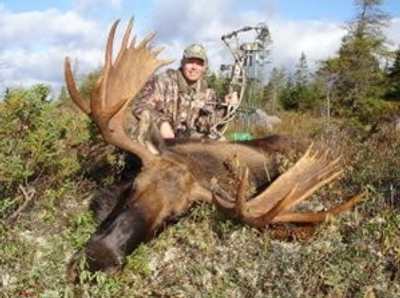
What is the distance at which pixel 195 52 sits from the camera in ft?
26.3

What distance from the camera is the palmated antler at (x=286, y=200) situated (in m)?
4.97

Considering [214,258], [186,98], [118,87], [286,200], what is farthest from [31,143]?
[186,98]

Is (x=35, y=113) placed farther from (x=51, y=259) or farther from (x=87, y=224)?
(x=51, y=259)

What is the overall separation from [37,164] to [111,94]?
40.4 inches

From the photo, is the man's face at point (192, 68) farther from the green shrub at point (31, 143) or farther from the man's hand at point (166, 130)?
the green shrub at point (31, 143)

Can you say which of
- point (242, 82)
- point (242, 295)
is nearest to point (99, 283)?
point (242, 295)

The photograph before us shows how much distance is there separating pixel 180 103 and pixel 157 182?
108 inches

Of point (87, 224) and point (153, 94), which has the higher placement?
point (153, 94)

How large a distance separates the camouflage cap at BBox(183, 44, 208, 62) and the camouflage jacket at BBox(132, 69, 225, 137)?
270 millimetres

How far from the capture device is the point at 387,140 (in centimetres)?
886

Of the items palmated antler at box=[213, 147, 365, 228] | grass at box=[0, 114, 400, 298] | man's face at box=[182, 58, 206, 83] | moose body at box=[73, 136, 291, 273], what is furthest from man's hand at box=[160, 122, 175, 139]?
palmated antler at box=[213, 147, 365, 228]

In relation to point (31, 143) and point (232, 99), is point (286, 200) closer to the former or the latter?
point (31, 143)

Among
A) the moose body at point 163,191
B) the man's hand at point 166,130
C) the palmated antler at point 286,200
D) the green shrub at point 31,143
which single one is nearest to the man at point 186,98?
the man's hand at point 166,130

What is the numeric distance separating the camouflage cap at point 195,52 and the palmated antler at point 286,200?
100 inches
